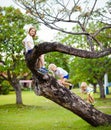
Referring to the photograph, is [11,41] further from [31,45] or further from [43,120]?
[31,45]

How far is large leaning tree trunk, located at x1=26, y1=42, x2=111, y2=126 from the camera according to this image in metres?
9.75

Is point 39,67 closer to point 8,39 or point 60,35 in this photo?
point 8,39

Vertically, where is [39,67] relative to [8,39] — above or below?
below

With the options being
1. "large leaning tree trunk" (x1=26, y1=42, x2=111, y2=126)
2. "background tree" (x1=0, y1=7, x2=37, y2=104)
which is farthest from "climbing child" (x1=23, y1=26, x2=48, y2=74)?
"background tree" (x1=0, y1=7, x2=37, y2=104)

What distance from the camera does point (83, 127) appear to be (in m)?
13.3

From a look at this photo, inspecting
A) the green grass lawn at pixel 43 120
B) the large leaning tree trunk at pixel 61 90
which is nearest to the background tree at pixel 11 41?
the green grass lawn at pixel 43 120

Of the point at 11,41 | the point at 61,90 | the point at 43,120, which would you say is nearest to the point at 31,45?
the point at 61,90

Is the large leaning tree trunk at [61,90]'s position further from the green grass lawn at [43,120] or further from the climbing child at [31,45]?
the green grass lawn at [43,120]

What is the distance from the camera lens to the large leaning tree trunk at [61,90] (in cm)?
975

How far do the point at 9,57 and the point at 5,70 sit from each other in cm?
145

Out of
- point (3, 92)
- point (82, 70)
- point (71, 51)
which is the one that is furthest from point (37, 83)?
point (3, 92)

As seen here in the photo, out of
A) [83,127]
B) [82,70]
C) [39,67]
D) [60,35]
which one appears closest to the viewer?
[39,67]

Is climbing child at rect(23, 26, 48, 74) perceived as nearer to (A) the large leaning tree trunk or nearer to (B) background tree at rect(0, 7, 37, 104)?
(A) the large leaning tree trunk

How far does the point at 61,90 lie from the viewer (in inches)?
463
